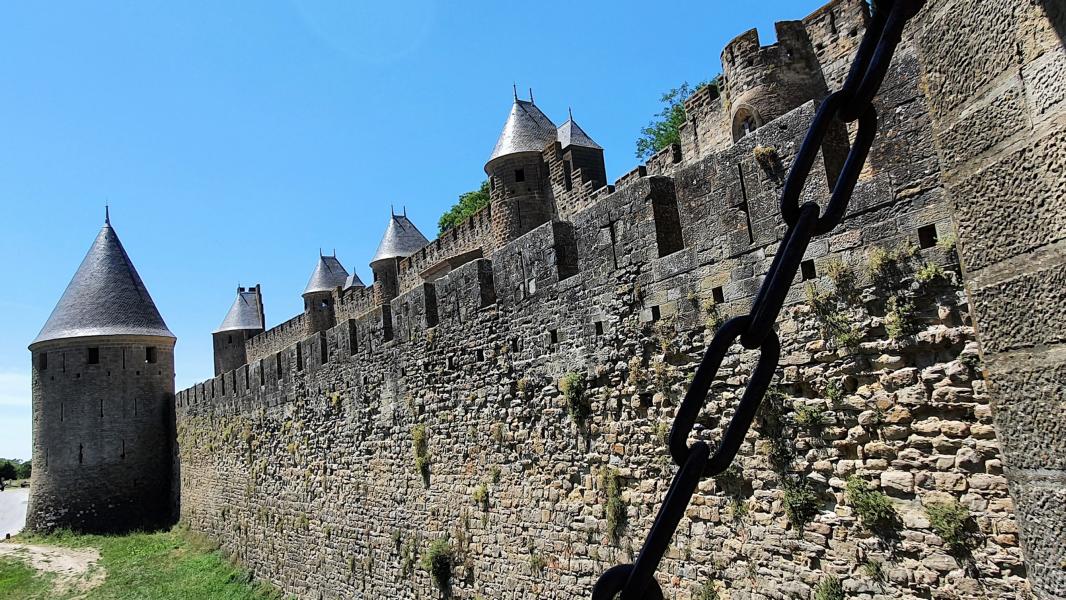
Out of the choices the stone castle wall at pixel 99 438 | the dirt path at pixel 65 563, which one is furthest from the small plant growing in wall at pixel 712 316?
the stone castle wall at pixel 99 438

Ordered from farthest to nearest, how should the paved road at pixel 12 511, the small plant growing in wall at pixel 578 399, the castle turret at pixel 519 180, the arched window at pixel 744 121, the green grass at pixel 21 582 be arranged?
the paved road at pixel 12 511, the castle turret at pixel 519 180, the green grass at pixel 21 582, the arched window at pixel 744 121, the small plant growing in wall at pixel 578 399

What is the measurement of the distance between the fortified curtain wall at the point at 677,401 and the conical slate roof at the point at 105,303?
18.0 metres

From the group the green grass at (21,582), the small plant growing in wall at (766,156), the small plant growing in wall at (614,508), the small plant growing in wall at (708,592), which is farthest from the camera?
the green grass at (21,582)

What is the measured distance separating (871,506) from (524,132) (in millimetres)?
16109

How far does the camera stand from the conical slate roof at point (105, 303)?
2495cm

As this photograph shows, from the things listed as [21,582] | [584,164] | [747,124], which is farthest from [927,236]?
[21,582]

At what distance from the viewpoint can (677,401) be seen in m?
5.56

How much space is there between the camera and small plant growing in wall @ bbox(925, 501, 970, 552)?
3.82 metres

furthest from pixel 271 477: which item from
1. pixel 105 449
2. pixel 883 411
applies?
pixel 105 449

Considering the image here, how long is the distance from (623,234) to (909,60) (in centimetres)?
252

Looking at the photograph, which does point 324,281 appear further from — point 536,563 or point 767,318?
point 767,318

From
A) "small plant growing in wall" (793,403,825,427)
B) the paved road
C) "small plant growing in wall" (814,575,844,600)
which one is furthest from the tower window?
the paved road

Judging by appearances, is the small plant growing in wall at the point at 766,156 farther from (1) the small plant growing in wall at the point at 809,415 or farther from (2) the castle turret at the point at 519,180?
(2) the castle turret at the point at 519,180

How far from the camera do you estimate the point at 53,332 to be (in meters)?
24.9
